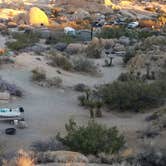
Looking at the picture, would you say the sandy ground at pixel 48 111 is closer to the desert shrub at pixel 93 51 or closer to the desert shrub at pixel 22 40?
the desert shrub at pixel 93 51

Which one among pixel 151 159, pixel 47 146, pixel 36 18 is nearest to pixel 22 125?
pixel 47 146

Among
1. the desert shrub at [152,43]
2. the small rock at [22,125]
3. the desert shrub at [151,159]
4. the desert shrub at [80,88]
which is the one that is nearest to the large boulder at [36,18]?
the desert shrub at [152,43]

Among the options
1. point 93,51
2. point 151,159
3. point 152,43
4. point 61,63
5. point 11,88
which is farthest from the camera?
point 152,43

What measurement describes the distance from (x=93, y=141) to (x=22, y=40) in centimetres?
2610

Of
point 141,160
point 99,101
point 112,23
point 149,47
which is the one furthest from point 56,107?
point 112,23

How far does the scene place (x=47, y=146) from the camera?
42.1 ft

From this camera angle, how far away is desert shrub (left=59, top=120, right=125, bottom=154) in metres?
12.0

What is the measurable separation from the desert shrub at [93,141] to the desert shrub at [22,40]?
2147 cm

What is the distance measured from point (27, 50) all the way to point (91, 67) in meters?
6.59

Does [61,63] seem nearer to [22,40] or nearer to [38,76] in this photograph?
[38,76]

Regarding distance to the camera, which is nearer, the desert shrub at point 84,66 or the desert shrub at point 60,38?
the desert shrub at point 84,66

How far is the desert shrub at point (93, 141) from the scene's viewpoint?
471 inches

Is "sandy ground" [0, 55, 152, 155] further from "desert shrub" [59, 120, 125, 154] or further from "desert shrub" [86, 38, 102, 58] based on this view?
"desert shrub" [86, 38, 102, 58]

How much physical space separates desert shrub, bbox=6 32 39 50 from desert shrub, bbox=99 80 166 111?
1493cm
